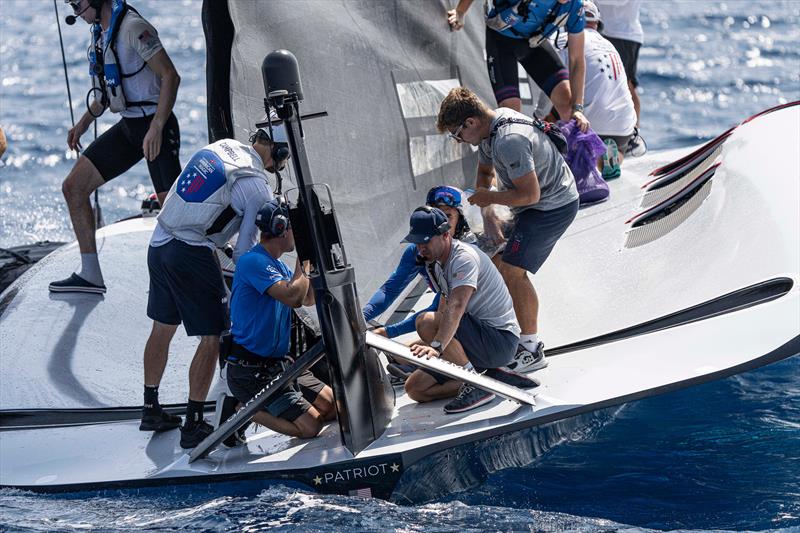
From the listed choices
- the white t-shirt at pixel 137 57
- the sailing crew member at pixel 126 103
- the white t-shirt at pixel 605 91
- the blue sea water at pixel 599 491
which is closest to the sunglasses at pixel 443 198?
the blue sea water at pixel 599 491

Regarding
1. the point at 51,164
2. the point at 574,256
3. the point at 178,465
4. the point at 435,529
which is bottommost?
the point at 435,529

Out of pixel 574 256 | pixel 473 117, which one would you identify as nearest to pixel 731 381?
pixel 574 256

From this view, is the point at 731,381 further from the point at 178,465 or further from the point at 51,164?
the point at 51,164

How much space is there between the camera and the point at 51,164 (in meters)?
12.6

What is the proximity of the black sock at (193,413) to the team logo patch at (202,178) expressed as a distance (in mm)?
876

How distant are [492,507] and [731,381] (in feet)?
7.02

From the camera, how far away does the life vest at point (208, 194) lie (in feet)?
16.2

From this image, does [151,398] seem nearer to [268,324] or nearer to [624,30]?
[268,324]

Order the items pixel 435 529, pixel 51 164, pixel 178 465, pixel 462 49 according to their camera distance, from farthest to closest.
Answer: pixel 51 164, pixel 462 49, pixel 178 465, pixel 435 529

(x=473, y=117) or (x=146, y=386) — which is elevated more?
(x=473, y=117)

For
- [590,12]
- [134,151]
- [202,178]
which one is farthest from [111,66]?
[590,12]

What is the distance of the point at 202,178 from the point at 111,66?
134 centimetres

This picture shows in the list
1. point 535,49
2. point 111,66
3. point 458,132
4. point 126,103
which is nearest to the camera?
point 458,132

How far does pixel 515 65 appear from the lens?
6.88 meters
